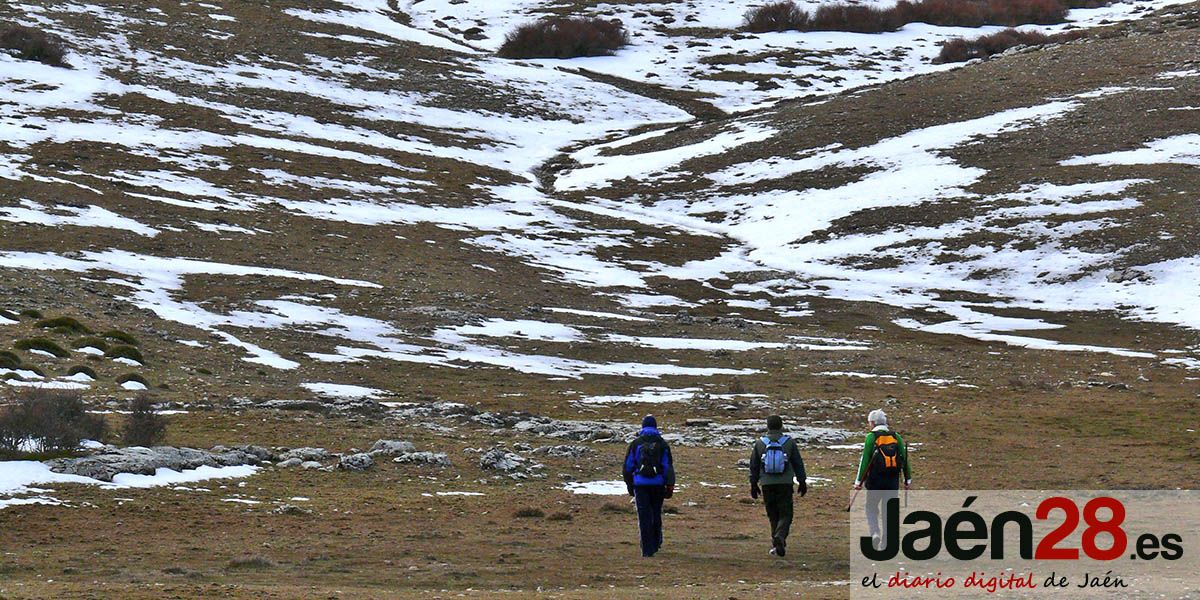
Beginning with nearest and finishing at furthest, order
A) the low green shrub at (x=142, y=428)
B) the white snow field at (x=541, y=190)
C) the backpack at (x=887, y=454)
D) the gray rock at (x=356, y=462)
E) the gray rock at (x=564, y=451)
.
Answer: the backpack at (x=887, y=454), the low green shrub at (x=142, y=428), the gray rock at (x=356, y=462), the gray rock at (x=564, y=451), the white snow field at (x=541, y=190)

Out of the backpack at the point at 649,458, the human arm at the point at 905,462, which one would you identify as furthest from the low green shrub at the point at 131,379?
the human arm at the point at 905,462

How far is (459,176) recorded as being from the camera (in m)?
79.0

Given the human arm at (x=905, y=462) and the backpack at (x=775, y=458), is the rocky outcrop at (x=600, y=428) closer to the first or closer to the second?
the backpack at (x=775, y=458)

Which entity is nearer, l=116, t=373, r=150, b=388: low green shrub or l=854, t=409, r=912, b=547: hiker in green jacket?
l=854, t=409, r=912, b=547: hiker in green jacket

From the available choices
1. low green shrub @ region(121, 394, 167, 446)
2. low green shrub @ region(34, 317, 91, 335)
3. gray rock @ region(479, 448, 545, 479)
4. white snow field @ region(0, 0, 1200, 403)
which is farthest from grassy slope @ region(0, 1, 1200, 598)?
low green shrub @ region(121, 394, 167, 446)

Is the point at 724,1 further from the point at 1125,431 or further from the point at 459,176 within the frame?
the point at 1125,431

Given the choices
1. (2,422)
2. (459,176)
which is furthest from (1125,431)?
(459,176)

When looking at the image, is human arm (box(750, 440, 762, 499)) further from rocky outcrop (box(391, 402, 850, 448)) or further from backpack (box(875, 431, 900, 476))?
rocky outcrop (box(391, 402, 850, 448))

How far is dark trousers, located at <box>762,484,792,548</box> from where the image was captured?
1720 centimetres

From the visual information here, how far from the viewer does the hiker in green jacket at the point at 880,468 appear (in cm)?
1702

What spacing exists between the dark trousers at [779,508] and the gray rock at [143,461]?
10.9 metres

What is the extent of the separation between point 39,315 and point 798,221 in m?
41.7

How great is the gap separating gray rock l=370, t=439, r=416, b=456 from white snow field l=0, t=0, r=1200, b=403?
7666mm

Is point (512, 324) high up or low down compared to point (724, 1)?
down
